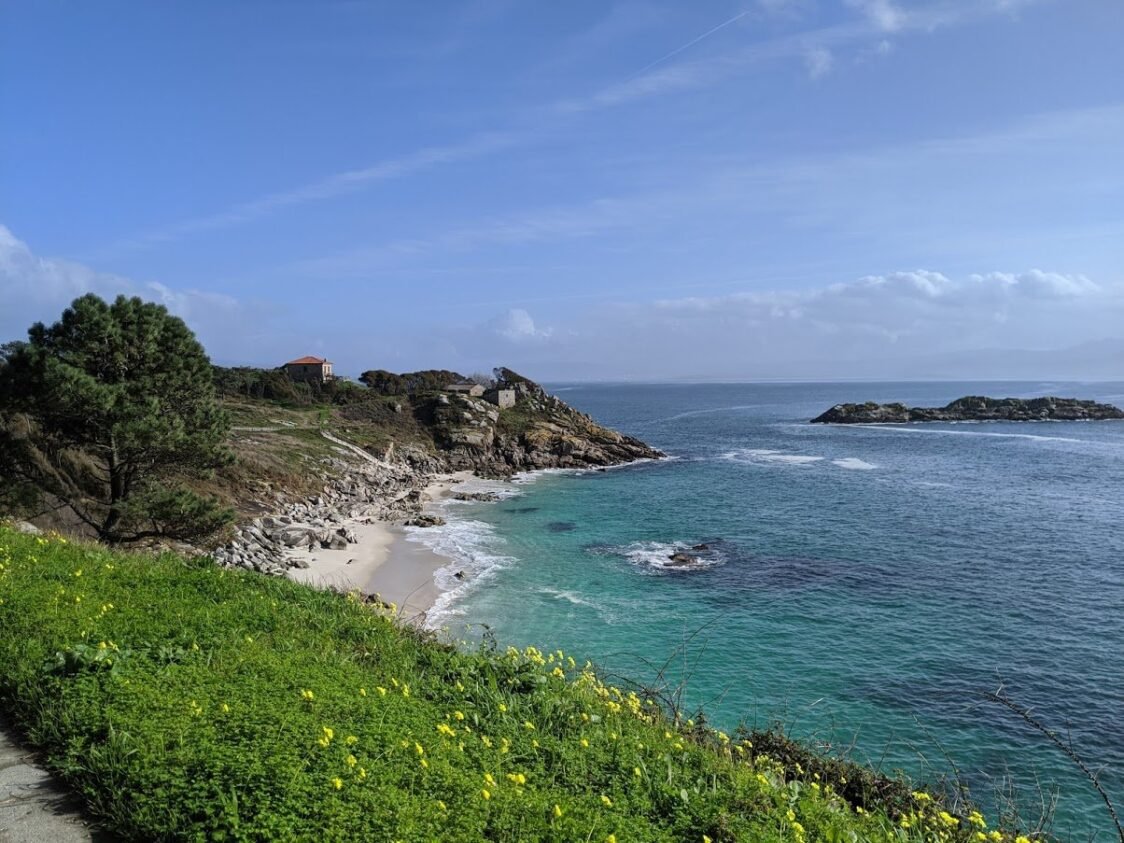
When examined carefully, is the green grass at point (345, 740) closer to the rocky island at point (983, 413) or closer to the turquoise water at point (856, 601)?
the turquoise water at point (856, 601)

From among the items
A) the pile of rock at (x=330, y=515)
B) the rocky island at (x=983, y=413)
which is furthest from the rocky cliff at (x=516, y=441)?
the rocky island at (x=983, y=413)

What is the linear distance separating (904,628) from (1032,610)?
631cm

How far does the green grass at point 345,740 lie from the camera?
5.11 meters

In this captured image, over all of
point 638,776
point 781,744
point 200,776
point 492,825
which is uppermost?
point 200,776

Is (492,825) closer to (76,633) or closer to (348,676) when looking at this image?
(348,676)

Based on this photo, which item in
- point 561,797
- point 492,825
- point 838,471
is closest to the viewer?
point 492,825

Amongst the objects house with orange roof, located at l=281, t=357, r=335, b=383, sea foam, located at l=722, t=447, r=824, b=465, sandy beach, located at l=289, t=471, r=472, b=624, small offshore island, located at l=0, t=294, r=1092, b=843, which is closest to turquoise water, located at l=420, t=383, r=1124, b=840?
sandy beach, located at l=289, t=471, r=472, b=624

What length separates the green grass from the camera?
5.11 metres

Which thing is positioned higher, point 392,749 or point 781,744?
point 392,749

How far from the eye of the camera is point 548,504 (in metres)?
51.9

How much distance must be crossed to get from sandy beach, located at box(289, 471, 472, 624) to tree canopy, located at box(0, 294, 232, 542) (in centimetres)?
621

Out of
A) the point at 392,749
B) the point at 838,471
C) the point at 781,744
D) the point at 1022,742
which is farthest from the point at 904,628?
the point at 838,471

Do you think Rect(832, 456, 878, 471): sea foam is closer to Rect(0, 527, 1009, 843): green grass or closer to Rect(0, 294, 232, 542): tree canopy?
Rect(0, 294, 232, 542): tree canopy

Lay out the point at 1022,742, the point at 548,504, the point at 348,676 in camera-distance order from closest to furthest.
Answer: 1. the point at 348,676
2. the point at 1022,742
3. the point at 548,504
